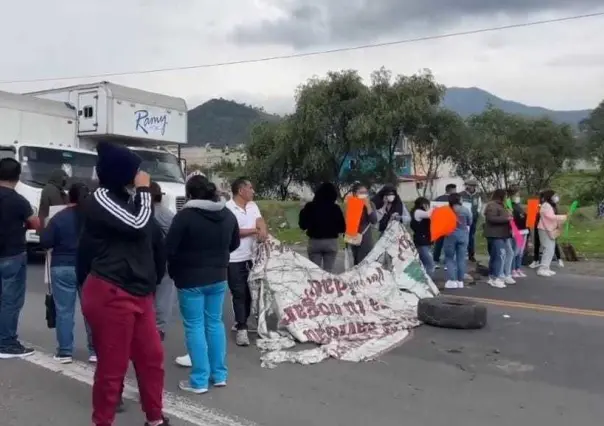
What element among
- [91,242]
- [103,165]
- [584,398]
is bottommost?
[584,398]

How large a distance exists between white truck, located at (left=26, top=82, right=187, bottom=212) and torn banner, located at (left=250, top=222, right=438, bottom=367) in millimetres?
8288

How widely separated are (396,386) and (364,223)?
190 inches

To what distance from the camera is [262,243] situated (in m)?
8.12

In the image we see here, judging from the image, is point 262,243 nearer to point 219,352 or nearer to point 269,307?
point 269,307

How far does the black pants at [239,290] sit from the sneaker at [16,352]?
213 centimetres

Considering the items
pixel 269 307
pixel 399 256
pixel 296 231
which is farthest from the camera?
pixel 296 231

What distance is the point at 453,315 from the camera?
331 inches

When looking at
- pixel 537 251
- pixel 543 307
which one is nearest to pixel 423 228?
pixel 543 307

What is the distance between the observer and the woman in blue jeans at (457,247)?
11453 millimetres

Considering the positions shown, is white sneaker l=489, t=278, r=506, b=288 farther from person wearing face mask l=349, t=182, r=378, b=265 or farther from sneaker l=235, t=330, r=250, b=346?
sneaker l=235, t=330, r=250, b=346

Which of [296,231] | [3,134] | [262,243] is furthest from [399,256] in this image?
[296,231]

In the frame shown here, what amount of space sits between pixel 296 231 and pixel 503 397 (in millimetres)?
16268

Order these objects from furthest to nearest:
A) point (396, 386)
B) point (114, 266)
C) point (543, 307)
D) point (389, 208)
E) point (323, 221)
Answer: point (389, 208) < point (543, 307) < point (323, 221) < point (396, 386) < point (114, 266)

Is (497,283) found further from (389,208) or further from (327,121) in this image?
(327,121)
